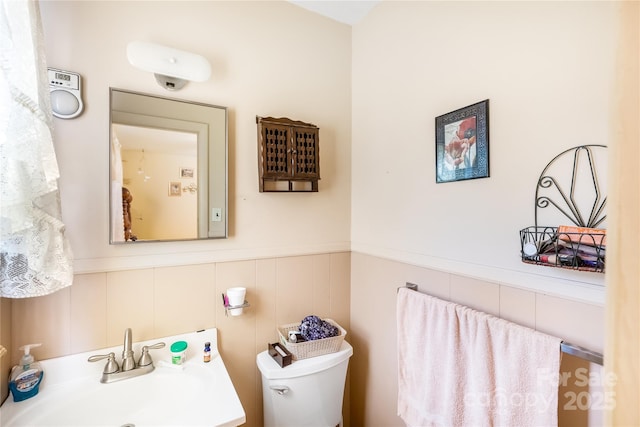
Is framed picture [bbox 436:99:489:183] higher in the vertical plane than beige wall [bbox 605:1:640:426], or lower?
higher

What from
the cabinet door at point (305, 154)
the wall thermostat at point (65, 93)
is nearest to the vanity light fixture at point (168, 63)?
the wall thermostat at point (65, 93)

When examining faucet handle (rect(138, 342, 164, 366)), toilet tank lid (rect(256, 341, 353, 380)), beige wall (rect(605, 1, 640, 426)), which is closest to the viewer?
beige wall (rect(605, 1, 640, 426))

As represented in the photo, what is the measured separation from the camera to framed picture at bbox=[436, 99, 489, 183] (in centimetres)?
94

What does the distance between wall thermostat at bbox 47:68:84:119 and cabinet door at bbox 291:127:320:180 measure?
0.79 meters

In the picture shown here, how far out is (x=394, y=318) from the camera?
4.28 feet

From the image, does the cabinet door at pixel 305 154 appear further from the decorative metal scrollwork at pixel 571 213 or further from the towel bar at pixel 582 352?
the towel bar at pixel 582 352

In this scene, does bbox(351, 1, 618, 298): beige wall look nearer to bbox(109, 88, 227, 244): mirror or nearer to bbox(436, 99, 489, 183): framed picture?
bbox(436, 99, 489, 183): framed picture

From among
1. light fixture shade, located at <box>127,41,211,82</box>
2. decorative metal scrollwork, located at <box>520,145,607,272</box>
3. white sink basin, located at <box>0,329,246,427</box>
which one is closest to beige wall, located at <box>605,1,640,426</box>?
decorative metal scrollwork, located at <box>520,145,607,272</box>

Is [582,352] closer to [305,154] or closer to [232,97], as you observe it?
[305,154]

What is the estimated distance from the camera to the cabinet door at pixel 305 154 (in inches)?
52.6

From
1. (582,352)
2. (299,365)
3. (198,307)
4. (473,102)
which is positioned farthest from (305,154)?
(582,352)

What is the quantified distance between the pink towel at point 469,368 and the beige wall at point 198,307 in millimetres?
478

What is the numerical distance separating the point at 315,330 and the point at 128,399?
2.33ft

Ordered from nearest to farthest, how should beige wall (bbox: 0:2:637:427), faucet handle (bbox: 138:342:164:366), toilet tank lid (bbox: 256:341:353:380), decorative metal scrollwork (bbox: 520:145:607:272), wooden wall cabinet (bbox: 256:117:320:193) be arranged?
1. decorative metal scrollwork (bbox: 520:145:607:272)
2. beige wall (bbox: 0:2:637:427)
3. faucet handle (bbox: 138:342:164:366)
4. toilet tank lid (bbox: 256:341:353:380)
5. wooden wall cabinet (bbox: 256:117:320:193)
